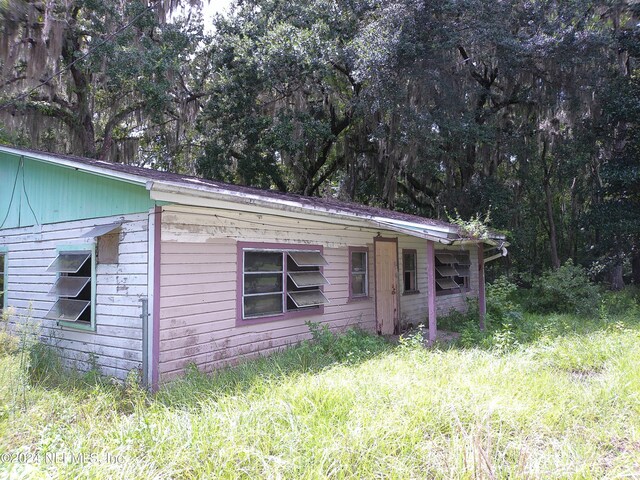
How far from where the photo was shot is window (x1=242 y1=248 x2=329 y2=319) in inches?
264

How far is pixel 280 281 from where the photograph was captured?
7230 mm

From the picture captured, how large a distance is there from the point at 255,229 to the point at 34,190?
13.3 ft

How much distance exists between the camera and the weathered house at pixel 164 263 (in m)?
5.47

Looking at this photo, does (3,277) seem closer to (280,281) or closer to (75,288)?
(75,288)

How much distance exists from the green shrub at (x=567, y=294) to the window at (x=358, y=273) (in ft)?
19.3

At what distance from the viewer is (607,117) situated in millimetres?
13445

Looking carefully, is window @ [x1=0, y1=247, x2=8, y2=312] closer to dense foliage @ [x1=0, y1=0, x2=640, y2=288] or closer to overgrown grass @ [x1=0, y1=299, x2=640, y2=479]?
overgrown grass @ [x1=0, y1=299, x2=640, y2=479]

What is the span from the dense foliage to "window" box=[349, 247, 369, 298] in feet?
17.1

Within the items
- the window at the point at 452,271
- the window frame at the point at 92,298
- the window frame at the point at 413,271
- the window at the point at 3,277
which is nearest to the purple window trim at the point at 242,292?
the window frame at the point at 92,298

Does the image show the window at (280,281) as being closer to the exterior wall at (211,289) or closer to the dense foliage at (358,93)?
the exterior wall at (211,289)

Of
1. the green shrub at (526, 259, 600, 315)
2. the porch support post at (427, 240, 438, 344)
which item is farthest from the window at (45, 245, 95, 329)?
the green shrub at (526, 259, 600, 315)

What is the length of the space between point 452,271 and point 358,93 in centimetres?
648

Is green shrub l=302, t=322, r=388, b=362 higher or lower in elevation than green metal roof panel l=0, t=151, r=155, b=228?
lower

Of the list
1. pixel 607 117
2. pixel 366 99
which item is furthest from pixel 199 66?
pixel 607 117
